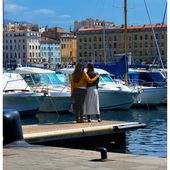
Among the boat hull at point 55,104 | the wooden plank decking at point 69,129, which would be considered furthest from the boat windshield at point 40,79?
the wooden plank decking at point 69,129

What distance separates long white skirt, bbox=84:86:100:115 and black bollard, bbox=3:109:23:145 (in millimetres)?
4254

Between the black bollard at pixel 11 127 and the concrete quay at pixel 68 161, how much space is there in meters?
0.57

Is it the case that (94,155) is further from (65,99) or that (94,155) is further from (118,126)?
(65,99)

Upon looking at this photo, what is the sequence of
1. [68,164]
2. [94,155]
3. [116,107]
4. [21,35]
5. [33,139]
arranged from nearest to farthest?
[68,164] → [94,155] → [33,139] → [116,107] → [21,35]

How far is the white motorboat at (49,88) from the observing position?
2745 centimetres

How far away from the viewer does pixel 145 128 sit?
20.1 m

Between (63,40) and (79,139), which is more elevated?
(63,40)

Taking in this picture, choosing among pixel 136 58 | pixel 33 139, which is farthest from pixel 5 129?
pixel 136 58

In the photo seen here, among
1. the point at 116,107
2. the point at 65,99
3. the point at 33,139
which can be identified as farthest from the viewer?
the point at 116,107

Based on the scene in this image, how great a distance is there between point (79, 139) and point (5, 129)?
10.00 feet

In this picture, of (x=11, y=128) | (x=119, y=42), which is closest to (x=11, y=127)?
(x=11, y=128)

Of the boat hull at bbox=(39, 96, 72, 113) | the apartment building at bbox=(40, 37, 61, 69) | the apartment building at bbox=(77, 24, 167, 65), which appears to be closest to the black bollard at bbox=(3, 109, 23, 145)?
the boat hull at bbox=(39, 96, 72, 113)

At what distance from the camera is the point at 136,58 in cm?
15025

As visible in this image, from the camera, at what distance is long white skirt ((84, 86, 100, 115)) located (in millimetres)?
13750
